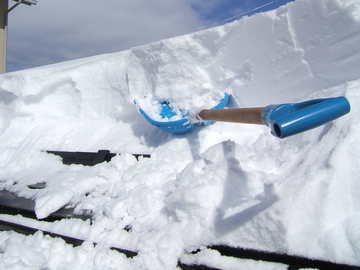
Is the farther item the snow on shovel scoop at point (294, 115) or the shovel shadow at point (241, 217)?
the shovel shadow at point (241, 217)

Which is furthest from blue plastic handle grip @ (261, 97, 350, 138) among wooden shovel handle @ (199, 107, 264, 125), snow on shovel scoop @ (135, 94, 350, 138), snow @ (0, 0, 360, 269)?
snow @ (0, 0, 360, 269)

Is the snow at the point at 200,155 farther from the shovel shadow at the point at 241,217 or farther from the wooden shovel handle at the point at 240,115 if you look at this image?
the wooden shovel handle at the point at 240,115

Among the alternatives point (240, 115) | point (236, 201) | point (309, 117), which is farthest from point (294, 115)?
point (236, 201)

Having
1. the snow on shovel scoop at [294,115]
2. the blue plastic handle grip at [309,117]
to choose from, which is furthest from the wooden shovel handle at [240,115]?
the blue plastic handle grip at [309,117]

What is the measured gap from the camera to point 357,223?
2.24ft

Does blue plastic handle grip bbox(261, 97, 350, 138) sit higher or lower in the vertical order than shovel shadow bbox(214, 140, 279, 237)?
higher

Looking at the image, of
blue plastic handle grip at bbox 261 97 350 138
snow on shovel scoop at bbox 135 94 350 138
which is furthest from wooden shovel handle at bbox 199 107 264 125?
blue plastic handle grip at bbox 261 97 350 138

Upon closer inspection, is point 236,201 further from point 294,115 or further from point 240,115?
point 294,115

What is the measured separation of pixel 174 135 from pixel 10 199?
92cm

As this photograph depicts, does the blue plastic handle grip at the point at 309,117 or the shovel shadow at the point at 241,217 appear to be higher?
the blue plastic handle grip at the point at 309,117

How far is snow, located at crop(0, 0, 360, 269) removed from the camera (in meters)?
0.77

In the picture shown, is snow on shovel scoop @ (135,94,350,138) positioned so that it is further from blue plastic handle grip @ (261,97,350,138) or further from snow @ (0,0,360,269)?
snow @ (0,0,360,269)

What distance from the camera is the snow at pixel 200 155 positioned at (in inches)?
30.3

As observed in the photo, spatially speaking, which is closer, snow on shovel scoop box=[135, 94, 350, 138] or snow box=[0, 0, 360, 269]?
→ snow on shovel scoop box=[135, 94, 350, 138]
